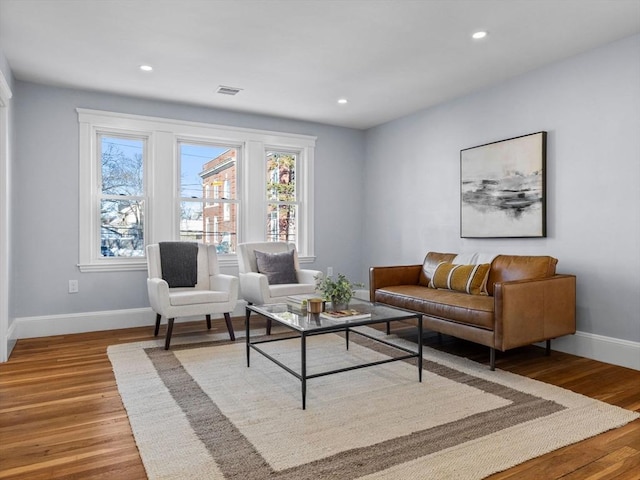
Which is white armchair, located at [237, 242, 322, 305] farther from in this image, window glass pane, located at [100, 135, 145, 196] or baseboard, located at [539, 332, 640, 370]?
baseboard, located at [539, 332, 640, 370]

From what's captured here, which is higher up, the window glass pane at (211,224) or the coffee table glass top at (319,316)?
the window glass pane at (211,224)

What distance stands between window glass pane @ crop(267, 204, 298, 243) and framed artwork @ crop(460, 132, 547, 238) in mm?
2179

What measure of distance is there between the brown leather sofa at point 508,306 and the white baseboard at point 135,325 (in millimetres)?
228

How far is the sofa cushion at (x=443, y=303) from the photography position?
10.2 feet

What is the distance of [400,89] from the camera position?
435 cm

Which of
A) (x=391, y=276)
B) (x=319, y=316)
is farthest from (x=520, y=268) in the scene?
(x=319, y=316)

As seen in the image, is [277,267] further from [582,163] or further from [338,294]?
[582,163]

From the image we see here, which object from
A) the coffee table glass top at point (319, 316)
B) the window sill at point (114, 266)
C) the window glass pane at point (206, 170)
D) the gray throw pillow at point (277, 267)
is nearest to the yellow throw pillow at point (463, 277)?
the coffee table glass top at point (319, 316)

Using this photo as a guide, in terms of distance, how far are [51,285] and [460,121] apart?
4.49m

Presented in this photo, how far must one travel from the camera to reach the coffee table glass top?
2.60 metres

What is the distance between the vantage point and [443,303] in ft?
11.2

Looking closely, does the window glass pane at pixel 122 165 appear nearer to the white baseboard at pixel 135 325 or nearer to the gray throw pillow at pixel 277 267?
the white baseboard at pixel 135 325

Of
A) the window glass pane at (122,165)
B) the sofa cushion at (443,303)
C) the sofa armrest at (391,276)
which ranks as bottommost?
the sofa cushion at (443,303)

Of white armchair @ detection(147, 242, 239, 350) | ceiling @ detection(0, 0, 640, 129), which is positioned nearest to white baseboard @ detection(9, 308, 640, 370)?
white armchair @ detection(147, 242, 239, 350)
